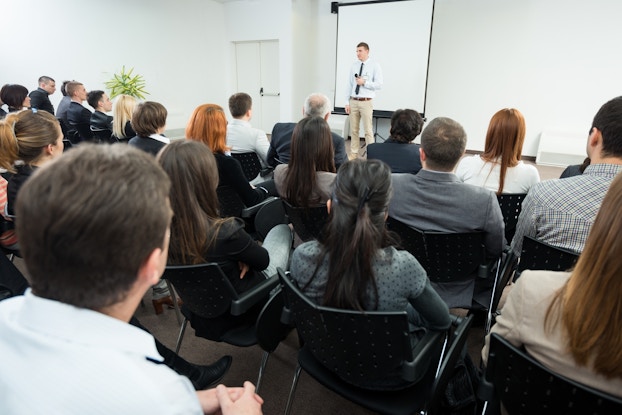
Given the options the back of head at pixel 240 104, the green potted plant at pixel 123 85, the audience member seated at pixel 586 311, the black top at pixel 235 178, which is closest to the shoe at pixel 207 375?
the black top at pixel 235 178

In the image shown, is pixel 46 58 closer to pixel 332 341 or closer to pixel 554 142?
pixel 332 341

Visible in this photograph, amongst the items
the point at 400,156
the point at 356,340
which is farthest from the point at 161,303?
the point at 400,156

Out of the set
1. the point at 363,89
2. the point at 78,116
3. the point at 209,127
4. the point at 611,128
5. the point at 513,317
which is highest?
the point at 363,89

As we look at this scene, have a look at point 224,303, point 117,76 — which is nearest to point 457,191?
point 224,303

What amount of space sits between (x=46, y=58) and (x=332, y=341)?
23.7ft

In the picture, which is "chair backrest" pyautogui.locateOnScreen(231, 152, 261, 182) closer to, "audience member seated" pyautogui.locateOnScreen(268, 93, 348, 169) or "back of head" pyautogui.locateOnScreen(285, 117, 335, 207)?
"audience member seated" pyautogui.locateOnScreen(268, 93, 348, 169)

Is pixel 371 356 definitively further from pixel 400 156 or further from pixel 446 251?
pixel 400 156

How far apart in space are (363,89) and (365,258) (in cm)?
554

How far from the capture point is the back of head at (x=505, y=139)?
215 cm

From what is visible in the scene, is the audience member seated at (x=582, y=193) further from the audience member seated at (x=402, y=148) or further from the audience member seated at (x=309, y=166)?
the audience member seated at (x=402, y=148)

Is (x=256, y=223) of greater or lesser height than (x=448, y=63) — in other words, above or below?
below

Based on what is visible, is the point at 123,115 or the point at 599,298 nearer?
the point at 599,298

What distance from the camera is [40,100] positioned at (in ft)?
17.2

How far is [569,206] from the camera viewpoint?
4.84 feet
